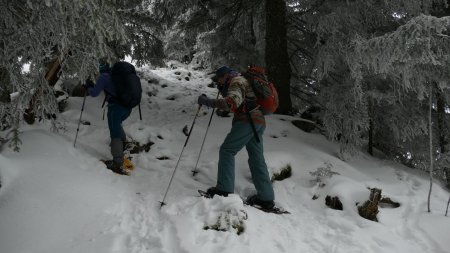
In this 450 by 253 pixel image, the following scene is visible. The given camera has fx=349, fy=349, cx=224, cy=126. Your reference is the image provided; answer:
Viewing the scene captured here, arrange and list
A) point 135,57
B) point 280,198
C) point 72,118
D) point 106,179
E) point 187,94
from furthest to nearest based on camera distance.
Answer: point 187,94, point 135,57, point 72,118, point 280,198, point 106,179

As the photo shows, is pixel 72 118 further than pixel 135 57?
No

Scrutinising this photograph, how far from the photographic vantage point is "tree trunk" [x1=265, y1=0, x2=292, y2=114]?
29.8 ft

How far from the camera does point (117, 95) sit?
6582 mm

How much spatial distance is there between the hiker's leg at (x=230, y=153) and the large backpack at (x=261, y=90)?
45 cm

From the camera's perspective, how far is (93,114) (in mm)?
9406

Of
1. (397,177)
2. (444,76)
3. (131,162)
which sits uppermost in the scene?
(444,76)

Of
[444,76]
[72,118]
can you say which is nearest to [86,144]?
[72,118]

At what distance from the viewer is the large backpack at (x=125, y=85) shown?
6.51 meters

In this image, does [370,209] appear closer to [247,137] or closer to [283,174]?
[283,174]

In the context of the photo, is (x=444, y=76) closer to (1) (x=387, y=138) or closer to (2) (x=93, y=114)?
(1) (x=387, y=138)

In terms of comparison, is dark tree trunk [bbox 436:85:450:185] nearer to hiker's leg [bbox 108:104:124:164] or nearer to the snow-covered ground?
the snow-covered ground

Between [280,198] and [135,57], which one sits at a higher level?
[135,57]

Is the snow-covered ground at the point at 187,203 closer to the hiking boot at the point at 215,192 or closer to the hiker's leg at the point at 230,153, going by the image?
the hiking boot at the point at 215,192

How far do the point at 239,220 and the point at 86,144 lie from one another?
14.0ft
